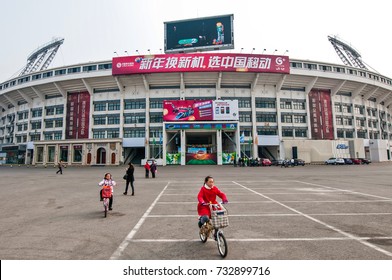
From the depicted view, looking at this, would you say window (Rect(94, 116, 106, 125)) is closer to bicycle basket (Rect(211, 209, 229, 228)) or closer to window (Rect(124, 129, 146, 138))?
window (Rect(124, 129, 146, 138))

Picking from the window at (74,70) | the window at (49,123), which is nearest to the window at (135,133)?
the window at (74,70)

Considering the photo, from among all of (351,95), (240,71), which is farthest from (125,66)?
(351,95)

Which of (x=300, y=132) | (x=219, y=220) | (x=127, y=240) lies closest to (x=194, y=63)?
(x=300, y=132)

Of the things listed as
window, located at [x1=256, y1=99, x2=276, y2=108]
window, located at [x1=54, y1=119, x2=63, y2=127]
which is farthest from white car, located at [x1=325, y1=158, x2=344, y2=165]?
window, located at [x1=54, y1=119, x2=63, y2=127]

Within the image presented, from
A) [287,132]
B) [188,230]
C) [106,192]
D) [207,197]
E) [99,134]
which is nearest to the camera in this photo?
[207,197]

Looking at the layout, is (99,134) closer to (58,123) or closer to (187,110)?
(58,123)

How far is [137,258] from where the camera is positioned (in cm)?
385

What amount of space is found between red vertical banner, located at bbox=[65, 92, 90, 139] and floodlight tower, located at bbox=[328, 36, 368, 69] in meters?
68.3

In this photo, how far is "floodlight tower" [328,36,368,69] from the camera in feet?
196

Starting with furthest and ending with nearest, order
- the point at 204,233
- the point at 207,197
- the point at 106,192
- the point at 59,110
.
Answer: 1. the point at 59,110
2. the point at 106,192
3. the point at 207,197
4. the point at 204,233

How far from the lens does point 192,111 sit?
4088 centimetres

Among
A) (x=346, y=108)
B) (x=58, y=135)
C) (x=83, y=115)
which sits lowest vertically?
(x=58, y=135)

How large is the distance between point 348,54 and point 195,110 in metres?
52.5

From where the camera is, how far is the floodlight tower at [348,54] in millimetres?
59706
